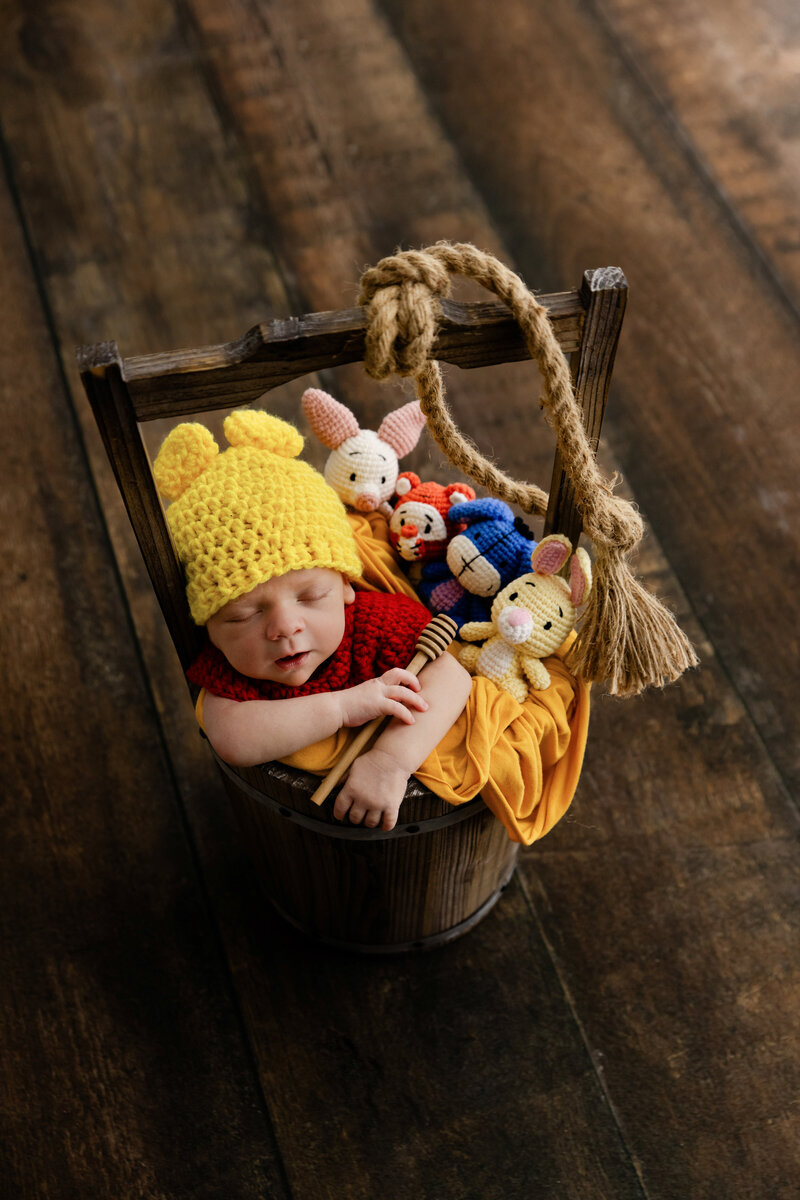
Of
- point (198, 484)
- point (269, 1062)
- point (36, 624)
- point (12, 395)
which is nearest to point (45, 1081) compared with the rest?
point (269, 1062)

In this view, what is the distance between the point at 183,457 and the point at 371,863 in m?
0.44

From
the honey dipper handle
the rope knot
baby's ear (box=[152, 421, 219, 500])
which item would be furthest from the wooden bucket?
the rope knot

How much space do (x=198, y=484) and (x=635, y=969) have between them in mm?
795

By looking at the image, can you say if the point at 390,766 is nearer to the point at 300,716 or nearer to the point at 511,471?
the point at 300,716

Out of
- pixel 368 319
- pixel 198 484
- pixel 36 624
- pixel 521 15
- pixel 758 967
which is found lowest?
pixel 758 967

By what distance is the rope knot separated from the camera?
85 centimetres

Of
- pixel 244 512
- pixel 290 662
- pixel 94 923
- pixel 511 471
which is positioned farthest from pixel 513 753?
pixel 511 471

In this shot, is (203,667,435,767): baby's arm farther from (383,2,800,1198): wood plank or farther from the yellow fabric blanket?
(383,2,800,1198): wood plank

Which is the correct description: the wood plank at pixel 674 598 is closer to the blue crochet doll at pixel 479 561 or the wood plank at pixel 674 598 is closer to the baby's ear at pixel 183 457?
the blue crochet doll at pixel 479 561

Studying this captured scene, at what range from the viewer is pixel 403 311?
0.86 meters

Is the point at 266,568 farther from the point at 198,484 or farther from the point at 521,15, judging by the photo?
the point at 521,15

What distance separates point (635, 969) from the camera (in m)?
1.31

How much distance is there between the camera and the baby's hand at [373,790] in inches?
38.2

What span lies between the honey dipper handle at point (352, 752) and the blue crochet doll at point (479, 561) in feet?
0.40
